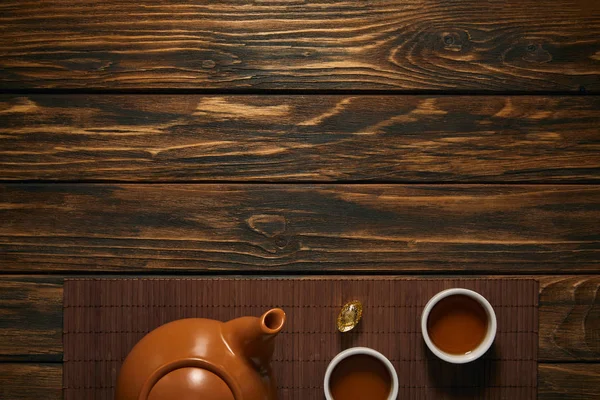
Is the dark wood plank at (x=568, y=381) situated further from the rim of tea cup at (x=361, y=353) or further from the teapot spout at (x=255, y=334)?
the teapot spout at (x=255, y=334)

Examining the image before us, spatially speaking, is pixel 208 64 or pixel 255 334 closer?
pixel 255 334

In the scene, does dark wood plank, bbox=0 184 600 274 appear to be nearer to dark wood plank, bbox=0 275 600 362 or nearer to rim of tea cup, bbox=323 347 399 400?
dark wood plank, bbox=0 275 600 362

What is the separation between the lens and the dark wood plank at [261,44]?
1021 millimetres

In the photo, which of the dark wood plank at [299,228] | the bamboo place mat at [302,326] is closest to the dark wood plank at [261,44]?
the dark wood plank at [299,228]

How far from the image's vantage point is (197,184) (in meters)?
1.03

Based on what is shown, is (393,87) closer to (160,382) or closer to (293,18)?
(293,18)

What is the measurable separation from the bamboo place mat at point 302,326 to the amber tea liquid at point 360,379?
3cm

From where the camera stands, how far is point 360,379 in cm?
99

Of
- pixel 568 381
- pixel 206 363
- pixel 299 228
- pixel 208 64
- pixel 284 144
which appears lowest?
pixel 568 381

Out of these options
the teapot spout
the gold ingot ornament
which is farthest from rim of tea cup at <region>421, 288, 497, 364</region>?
the teapot spout

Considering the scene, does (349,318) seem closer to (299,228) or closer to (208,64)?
(299,228)

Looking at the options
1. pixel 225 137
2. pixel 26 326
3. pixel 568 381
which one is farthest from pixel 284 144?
pixel 568 381

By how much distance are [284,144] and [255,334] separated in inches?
13.7

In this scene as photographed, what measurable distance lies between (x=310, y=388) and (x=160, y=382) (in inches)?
11.3
